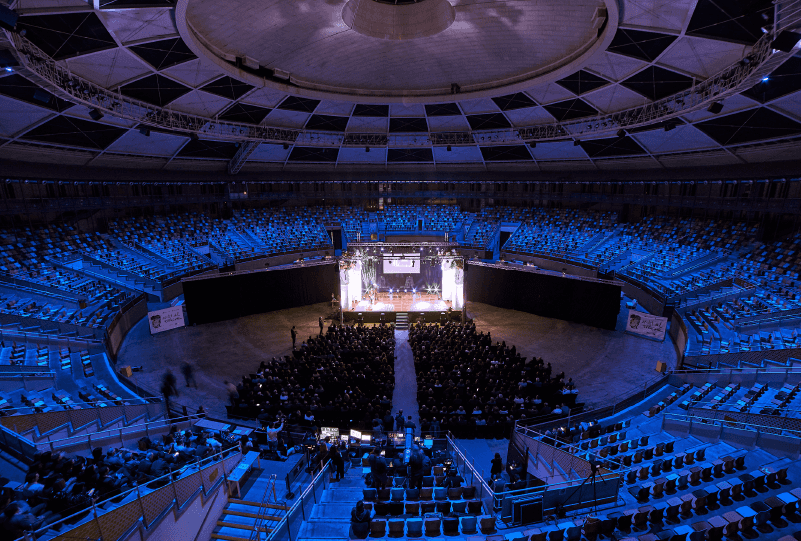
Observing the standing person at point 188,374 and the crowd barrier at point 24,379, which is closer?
the crowd barrier at point 24,379

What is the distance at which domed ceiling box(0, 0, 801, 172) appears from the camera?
1627cm

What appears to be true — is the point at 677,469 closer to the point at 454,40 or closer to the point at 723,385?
the point at 723,385

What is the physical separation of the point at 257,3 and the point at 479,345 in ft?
61.2

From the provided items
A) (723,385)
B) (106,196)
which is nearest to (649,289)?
(723,385)

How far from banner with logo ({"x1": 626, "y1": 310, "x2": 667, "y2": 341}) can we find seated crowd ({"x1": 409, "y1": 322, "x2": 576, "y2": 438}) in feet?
30.2

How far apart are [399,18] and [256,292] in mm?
20639

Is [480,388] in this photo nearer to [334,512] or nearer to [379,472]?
[379,472]

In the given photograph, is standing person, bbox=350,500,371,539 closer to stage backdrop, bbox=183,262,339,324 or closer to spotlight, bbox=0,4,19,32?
spotlight, bbox=0,4,19,32

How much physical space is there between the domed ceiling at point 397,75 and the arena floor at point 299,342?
13.1 meters

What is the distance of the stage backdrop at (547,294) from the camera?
26.7 meters

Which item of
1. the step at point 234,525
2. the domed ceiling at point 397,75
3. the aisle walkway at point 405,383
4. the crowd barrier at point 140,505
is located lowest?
the aisle walkway at point 405,383

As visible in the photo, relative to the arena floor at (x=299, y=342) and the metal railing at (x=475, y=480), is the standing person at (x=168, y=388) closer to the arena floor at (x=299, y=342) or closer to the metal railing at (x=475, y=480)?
the arena floor at (x=299, y=342)

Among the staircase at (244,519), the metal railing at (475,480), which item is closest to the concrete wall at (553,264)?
the metal railing at (475,480)

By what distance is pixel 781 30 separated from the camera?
1238 centimetres
